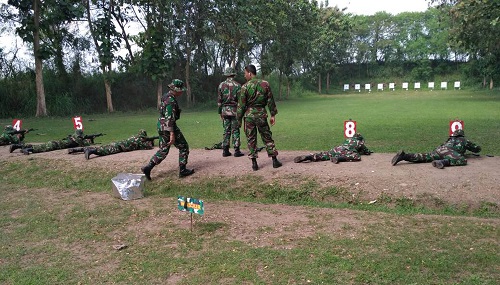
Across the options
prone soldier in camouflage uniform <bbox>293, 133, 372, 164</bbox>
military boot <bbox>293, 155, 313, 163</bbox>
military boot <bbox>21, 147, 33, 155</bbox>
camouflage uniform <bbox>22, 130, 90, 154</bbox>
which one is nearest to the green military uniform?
camouflage uniform <bbox>22, 130, 90, 154</bbox>

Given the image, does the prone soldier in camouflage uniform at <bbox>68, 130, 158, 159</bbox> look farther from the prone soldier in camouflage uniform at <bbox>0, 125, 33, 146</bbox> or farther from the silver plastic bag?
the prone soldier in camouflage uniform at <bbox>0, 125, 33, 146</bbox>

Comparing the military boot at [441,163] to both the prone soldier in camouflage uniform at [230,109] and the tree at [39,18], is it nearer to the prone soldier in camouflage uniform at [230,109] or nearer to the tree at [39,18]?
the prone soldier in camouflage uniform at [230,109]

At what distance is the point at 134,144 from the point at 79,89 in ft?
67.3

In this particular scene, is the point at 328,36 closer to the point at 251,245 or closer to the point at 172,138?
the point at 172,138

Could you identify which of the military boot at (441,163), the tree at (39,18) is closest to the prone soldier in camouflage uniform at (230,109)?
the military boot at (441,163)

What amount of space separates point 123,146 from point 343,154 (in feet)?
18.5

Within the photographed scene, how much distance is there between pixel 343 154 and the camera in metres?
8.34

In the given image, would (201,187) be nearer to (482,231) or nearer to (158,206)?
(158,206)

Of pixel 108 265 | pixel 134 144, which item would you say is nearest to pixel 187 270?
pixel 108 265

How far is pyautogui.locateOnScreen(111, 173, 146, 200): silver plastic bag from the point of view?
7.51 metres

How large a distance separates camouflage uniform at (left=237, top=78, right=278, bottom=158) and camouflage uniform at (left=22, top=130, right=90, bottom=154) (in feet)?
20.0

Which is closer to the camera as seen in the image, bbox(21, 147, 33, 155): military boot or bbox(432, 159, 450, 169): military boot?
bbox(432, 159, 450, 169): military boot

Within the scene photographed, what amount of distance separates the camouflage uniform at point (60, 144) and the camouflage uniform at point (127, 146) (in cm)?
165

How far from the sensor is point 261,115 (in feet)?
26.5
